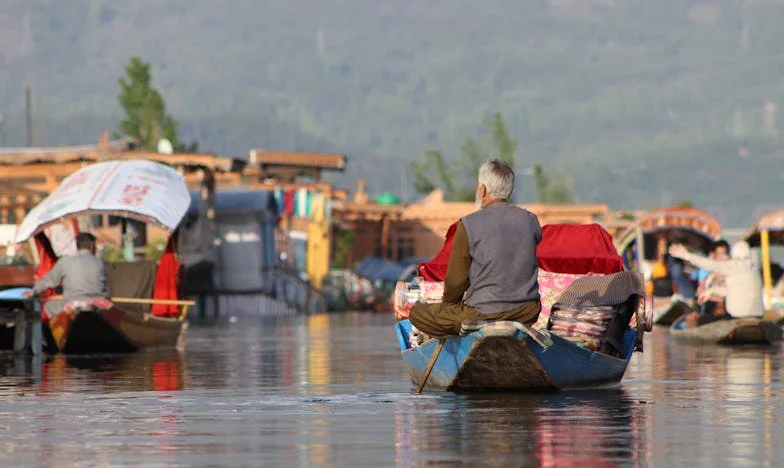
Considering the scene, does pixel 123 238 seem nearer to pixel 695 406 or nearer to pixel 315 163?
pixel 695 406

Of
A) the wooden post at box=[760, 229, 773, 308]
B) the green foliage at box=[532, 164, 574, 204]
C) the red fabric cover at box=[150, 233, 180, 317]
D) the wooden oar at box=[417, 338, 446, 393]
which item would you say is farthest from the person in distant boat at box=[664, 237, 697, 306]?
the green foliage at box=[532, 164, 574, 204]

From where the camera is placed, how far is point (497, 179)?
45.6ft

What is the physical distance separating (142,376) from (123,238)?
14.3 m

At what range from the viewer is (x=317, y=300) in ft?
247

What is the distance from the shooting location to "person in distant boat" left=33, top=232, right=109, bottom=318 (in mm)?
24500

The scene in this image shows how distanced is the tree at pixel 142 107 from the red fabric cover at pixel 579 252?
4409 inches

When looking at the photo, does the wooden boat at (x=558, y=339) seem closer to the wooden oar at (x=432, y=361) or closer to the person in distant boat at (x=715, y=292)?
the wooden oar at (x=432, y=361)

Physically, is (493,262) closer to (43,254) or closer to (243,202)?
(43,254)

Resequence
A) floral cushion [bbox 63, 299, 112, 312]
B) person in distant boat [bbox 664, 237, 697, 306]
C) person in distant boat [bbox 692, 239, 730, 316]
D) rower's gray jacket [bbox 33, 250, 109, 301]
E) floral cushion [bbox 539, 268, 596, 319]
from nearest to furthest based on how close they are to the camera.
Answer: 1. floral cushion [bbox 539, 268, 596, 319]
2. rower's gray jacket [bbox 33, 250, 109, 301]
3. floral cushion [bbox 63, 299, 112, 312]
4. person in distant boat [bbox 692, 239, 730, 316]
5. person in distant boat [bbox 664, 237, 697, 306]

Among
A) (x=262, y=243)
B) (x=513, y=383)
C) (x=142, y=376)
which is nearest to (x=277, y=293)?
(x=262, y=243)

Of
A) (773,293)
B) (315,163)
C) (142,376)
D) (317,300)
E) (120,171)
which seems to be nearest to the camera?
(142,376)

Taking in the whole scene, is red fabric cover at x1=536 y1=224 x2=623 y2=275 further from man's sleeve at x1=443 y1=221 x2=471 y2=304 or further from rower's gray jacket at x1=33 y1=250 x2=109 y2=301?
rower's gray jacket at x1=33 y1=250 x2=109 y2=301

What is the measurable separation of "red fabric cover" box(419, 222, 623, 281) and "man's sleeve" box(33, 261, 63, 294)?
31.8ft

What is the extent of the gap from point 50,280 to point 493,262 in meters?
11.9
